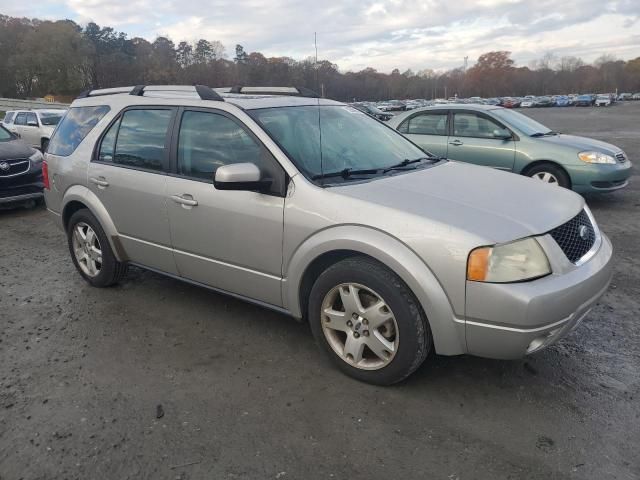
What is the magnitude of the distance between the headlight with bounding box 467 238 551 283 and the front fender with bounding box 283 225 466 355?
22 cm

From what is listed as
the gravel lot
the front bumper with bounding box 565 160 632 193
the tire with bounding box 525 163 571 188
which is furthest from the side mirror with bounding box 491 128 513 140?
the gravel lot

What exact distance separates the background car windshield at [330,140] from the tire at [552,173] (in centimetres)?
434

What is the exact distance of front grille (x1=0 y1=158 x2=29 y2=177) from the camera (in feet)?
27.3

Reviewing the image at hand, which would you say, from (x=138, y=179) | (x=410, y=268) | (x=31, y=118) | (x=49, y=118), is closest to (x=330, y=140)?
(x=410, y=268)

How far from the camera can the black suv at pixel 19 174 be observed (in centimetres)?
839

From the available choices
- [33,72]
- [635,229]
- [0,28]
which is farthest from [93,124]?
[0,28]

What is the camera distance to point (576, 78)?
12912cm

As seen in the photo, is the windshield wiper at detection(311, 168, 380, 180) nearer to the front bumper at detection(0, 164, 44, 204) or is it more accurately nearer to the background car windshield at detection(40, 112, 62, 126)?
the front bumper at detection(0, 164, 44, 204)

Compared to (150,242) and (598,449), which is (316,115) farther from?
(598,449)

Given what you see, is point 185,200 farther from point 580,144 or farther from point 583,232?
point 580,144

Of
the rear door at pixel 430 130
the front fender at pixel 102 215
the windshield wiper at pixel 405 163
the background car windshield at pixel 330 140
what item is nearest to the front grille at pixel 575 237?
the windshield wiper at pixel 405 163

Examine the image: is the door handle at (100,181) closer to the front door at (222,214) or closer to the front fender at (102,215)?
the front fender at (102,215)

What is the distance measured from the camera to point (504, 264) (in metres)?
2.69

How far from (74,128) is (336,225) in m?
3.19
